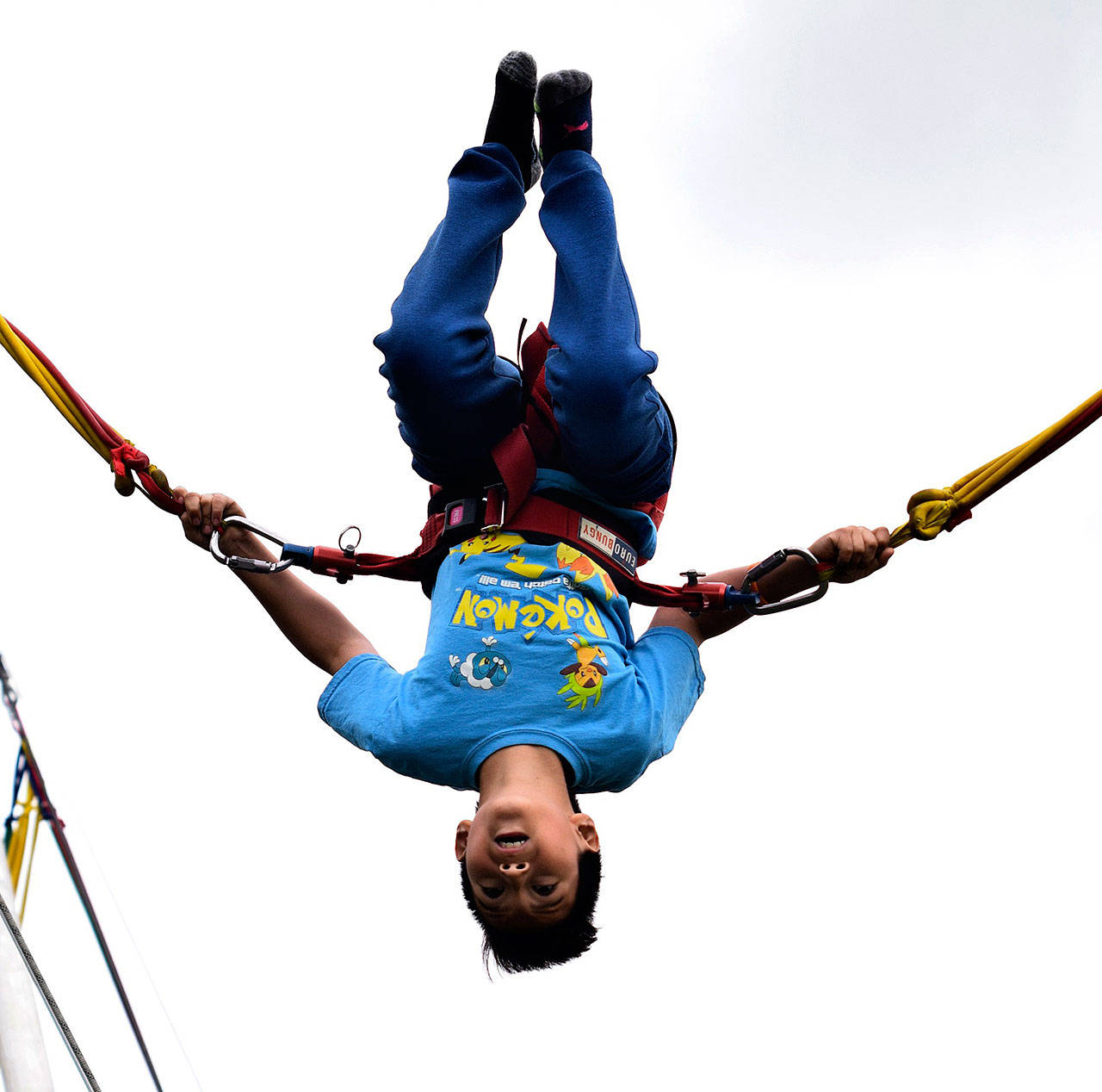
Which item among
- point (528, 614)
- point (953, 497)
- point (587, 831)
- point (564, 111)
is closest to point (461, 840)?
point (587, 831)

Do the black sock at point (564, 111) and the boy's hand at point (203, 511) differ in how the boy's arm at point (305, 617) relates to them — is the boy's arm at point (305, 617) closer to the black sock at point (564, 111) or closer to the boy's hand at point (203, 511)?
the boy's hand at point (203, 511)

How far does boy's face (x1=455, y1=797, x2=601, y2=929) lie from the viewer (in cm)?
386

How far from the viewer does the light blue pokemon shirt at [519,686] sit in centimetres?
400

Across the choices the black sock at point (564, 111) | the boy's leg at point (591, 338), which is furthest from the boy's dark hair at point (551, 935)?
the black sock at point (564, 111)

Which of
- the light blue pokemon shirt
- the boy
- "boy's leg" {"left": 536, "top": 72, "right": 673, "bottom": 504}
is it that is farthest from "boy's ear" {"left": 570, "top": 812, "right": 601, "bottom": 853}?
"boy's leg" {"left": 536, "top": 72, "right": 673, "bottom": 504}

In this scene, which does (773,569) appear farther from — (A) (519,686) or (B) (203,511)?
(B) (203,511)

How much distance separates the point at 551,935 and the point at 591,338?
1543mm

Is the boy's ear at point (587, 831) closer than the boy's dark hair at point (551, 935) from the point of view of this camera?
No

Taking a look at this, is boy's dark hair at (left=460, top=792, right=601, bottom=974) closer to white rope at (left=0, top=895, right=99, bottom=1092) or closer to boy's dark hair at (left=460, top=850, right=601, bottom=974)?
boy's dark hair at (left=460, top=850, right=601, bottom=974)

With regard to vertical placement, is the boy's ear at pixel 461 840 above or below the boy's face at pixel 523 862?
above

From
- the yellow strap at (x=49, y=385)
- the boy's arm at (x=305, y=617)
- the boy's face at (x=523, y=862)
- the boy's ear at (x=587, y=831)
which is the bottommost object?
the boy's face at (x=523, y=862)

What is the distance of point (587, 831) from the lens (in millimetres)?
4238

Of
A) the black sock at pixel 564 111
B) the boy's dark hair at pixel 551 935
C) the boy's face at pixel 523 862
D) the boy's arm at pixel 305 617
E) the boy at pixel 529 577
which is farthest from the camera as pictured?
the boy's arm at pixel 305 617

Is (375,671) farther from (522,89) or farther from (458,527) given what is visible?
(522,89)
